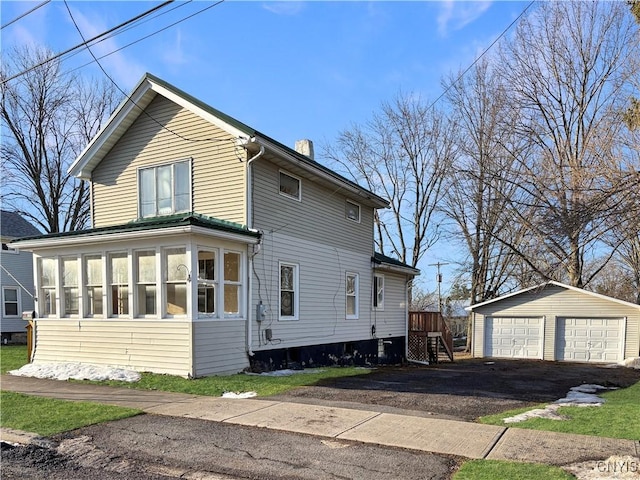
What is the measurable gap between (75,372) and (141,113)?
23.3 feet

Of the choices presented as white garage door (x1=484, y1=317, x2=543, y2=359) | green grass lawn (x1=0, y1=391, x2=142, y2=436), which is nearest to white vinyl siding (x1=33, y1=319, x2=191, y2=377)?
green grass lawn (x1=0, y1=391, x2=142, y2=436)

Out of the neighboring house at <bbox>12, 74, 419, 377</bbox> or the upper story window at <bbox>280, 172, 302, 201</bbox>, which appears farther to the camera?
the upper story window at <bbox>280, 172, 302, 201</bbox>

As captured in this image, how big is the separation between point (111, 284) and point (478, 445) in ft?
29.5

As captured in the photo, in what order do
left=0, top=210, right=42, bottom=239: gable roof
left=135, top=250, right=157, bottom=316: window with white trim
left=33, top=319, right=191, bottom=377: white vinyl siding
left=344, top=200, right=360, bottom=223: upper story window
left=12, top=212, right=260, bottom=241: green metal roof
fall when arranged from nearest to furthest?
left=12, top=212, right=260, bottom=241: green metal roof, left=33, top=319, right=191, bottom=377: white vinyl siding, left=135, top=250, right=157, bottom=316: window with white trim, left=344, top=200, right=360, bottom=223: upper story window, left=0, top=210, right=42, bottom=239: gable roof

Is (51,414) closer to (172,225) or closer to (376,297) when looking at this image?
(172,225)

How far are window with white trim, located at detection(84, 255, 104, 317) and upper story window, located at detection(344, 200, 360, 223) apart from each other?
26.9ft

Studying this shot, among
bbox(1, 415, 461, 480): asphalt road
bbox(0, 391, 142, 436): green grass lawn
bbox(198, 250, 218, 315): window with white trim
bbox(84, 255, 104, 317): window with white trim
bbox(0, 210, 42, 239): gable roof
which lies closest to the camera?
bbox(1, 415, 461, 480): asphalt road

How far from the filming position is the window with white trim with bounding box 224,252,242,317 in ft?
37.6

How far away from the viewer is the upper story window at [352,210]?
16797 mm

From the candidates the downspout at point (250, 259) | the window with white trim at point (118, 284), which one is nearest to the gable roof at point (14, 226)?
the window with white trim at point (118, 284)

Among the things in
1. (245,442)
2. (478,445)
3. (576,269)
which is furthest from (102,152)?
(576,269)

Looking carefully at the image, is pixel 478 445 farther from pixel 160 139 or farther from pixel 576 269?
pixel 576 269

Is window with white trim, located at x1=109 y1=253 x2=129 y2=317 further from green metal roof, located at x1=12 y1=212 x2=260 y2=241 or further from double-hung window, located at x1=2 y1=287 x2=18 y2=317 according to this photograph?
double-hung window, located at x1=2 y1=287 x2=18 y2=317

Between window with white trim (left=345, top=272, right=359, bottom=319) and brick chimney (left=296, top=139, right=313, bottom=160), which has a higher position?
brick chimney (left=296, top=139, right=313, bottom=160)
